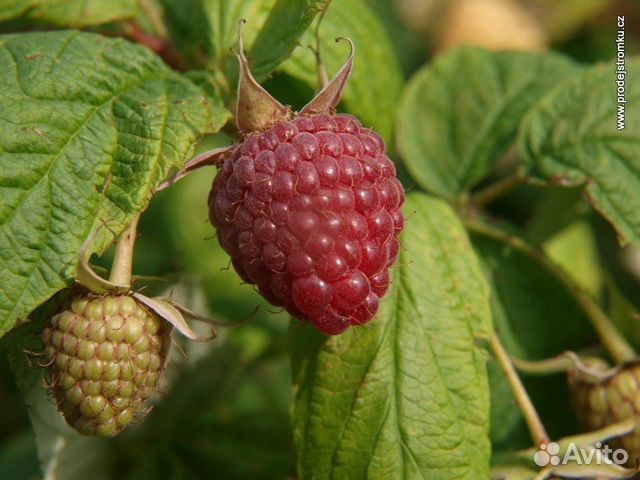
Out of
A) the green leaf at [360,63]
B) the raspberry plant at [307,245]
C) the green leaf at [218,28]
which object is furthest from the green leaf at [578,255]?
the green leaf at [218,28]

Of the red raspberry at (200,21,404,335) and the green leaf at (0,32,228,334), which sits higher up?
the red raspberry at (200,21,404,335)

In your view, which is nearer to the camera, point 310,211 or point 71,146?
point 310,211

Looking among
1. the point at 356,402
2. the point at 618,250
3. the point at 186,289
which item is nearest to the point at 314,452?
the point at 356,402

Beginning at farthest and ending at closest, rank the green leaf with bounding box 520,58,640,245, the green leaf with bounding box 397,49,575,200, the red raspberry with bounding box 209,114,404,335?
the green leaf with bounding box 397,49,575,200 < the green leaf with bounding box 520,58,640,245 < the red raspberry with bounding box 209,114,404,335

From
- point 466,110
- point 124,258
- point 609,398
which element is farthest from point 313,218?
point 466,110

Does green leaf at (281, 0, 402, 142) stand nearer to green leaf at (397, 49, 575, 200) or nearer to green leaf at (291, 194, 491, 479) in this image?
green leaf at (397, 49, 575, 200)

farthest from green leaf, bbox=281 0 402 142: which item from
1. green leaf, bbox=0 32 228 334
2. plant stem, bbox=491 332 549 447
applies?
plant stem, bbox=491 332 549 447

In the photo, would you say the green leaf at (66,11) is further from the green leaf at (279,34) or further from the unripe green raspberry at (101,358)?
the unripe green raspberry at (101,358)

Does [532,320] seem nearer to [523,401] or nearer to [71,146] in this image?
[523,401]
